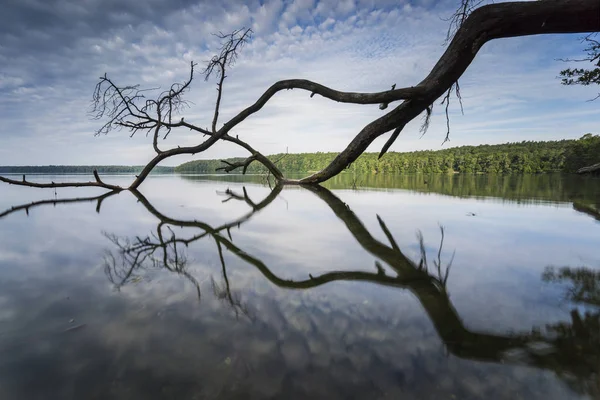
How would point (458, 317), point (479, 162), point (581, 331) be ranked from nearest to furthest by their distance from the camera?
point (581, 331), point (458, 317), point (479, 162)

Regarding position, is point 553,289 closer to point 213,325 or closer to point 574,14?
point 213,325

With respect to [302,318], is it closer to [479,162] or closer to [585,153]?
[585,153]

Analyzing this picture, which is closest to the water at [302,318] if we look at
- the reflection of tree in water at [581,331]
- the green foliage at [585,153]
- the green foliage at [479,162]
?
the reflection of tree in water at [581,331]

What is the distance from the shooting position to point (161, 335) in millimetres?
1580

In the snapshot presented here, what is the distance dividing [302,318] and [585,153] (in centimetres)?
5681

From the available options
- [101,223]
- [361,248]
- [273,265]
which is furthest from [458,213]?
[101,223]

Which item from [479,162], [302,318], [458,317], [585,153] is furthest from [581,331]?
[479,162]

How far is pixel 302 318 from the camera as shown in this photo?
1769 millimetres

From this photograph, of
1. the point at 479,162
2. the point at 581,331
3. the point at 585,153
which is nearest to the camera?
the point at 581,331

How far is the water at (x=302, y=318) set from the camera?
3.99 feet

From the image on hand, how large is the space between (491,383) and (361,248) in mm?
2228

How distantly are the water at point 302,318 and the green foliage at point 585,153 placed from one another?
46.5 metres

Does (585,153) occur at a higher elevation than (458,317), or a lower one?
higher

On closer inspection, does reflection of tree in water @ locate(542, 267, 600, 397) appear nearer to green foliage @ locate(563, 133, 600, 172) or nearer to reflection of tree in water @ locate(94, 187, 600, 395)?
reflection of tree in water @ locate(94, 187, 600, 395)
